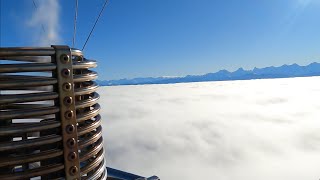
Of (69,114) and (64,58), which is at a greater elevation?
(64,58)

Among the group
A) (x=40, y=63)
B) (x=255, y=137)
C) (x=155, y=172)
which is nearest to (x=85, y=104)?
(x=40, y=63)

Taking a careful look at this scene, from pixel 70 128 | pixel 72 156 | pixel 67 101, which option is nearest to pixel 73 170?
pixel 72 156

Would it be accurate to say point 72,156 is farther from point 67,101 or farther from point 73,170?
point 67,101

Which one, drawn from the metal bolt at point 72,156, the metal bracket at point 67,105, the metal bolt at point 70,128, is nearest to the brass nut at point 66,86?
the metal bracket at point 67,105

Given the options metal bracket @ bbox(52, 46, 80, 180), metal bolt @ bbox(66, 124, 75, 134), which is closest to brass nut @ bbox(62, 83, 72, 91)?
metal bracket @ bbox(52, 46, 80, 180)

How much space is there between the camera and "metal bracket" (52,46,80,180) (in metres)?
1.16

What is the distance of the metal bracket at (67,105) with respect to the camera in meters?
1.16

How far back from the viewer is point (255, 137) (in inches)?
531

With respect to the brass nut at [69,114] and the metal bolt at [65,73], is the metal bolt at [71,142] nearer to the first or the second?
the brass nut at [69,114]

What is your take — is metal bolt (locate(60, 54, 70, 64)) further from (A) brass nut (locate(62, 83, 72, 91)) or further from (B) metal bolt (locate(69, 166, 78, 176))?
(B) metal bolt (locate(69, 166, 78, 176))

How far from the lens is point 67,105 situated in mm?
1173

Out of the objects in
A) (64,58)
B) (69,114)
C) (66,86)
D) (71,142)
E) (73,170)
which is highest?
(64,58)

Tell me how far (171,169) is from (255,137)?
6403 millimetres

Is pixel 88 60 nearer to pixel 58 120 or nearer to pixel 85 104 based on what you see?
pixel 85 104
